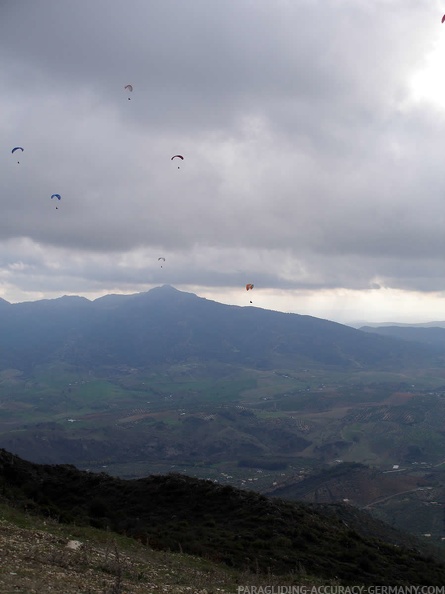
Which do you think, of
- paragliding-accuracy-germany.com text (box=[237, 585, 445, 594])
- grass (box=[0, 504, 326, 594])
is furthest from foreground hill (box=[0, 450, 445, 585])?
grass (box=[0, 504, 326, 594])

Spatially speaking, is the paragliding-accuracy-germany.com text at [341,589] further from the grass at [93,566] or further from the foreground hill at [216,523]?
the foreground hill at [216,523]

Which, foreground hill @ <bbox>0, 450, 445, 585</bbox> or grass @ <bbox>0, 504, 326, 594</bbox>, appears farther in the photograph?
foreground hill @ <bbox>0, 450, 445, 585</bbox>

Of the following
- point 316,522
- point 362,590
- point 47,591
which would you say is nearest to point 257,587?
point 362,590

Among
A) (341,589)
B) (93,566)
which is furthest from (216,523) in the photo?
(93,566)

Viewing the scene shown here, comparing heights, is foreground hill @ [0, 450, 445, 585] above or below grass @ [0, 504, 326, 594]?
below

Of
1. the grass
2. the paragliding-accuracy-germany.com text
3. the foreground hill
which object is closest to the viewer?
the grass

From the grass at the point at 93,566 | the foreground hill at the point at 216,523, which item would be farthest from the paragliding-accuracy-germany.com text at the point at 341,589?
the foreground hill at the point at 216,523

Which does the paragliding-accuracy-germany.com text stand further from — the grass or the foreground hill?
the foreground hill

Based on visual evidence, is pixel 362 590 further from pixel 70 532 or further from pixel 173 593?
pixel 70 532

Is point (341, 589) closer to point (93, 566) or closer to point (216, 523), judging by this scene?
point (93, 566)
